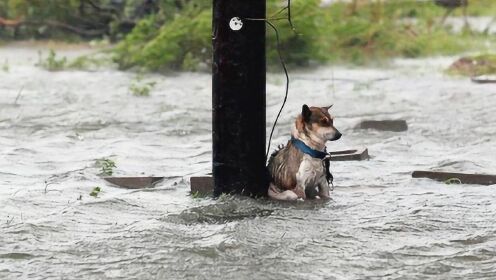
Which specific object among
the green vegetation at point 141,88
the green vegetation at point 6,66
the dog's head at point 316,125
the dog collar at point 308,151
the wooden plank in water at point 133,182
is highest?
the dog's head at point 316,125

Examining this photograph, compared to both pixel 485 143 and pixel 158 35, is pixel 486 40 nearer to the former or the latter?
pixel 158 35

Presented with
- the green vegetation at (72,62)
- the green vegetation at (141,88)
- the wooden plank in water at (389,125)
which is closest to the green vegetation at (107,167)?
the wooden plank in water at (389,125)

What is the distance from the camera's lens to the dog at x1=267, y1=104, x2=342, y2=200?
756 cm

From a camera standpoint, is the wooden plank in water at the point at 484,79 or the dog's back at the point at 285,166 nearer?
the dog's back at the point at 285,166

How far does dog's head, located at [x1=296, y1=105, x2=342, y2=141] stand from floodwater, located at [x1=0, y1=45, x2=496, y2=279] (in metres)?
0.49

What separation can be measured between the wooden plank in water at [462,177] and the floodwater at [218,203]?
0.10 meters

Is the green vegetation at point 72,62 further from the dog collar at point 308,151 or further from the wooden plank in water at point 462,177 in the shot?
the dog collar at point 308,151

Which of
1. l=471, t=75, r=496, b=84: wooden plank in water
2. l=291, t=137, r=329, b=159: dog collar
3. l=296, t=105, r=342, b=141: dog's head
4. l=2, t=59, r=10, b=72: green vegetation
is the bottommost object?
l=2, t=59, r=10, b=72: green vegetation

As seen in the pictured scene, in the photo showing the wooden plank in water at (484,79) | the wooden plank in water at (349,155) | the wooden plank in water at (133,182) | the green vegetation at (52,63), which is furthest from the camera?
the green vegetation at (52,63)

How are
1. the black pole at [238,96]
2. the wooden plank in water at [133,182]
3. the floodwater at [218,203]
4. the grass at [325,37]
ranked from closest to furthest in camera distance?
the floodwater at [218,203] → the black pole at [238,96] → the wooden plank in water at [133,182] → the grass at [325,37]

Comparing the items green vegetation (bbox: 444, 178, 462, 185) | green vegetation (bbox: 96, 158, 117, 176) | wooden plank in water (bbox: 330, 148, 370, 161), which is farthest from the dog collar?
green vegetation (bbox: 96, 158, 117, 176)

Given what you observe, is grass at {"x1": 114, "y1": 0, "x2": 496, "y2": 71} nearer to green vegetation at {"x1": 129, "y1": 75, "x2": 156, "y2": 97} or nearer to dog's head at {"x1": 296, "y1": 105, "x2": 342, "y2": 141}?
green vegetation at {"x1": 129, "y1": 75, "x2": 156, "y2": 97}

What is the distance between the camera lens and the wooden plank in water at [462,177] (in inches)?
335

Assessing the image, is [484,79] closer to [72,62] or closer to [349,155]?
[349,155]
